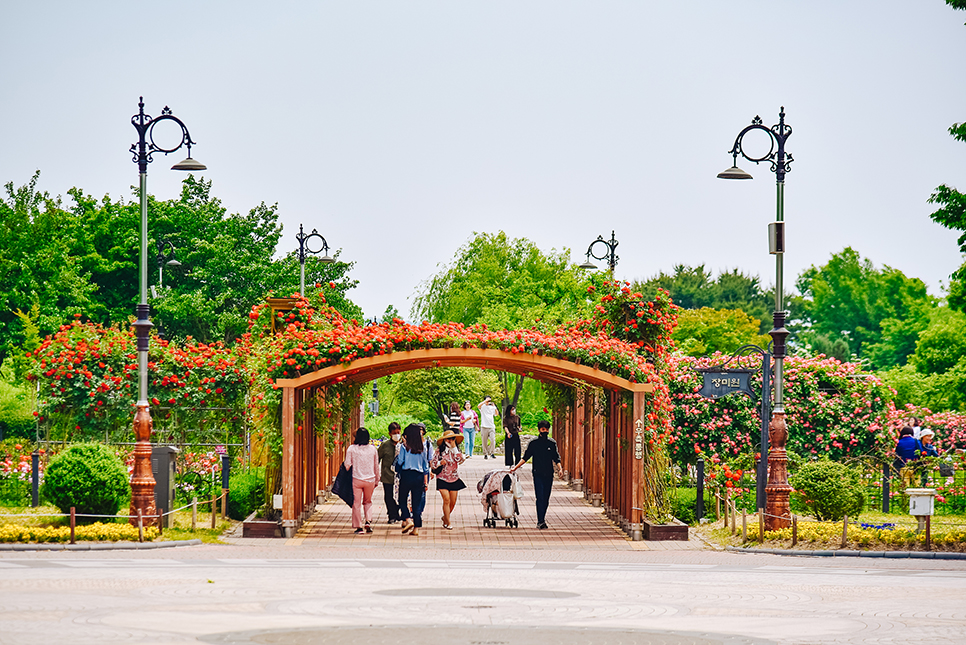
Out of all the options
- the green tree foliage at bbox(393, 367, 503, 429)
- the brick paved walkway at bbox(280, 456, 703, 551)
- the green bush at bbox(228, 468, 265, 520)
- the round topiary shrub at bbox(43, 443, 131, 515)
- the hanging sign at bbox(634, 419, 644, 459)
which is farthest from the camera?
the green tree foliage at bbox(393, 367, 503, 429)

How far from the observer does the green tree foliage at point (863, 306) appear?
259ft

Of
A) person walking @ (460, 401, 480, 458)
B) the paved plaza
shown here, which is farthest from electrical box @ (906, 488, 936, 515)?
person walking @ (460, 401, 480, 458)

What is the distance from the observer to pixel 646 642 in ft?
30.3

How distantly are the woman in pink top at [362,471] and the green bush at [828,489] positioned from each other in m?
6.45

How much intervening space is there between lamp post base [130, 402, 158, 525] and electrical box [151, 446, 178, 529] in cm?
28

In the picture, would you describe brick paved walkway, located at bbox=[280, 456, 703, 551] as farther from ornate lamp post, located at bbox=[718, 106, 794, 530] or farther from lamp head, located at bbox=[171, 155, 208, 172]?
lamp head, located at bbox=[171, 155, 208, 172]

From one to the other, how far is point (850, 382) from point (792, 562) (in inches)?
554

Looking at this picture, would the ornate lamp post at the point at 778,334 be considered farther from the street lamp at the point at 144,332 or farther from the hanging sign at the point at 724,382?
the street lamp at the point at 144,332

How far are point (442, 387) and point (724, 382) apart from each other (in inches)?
1008

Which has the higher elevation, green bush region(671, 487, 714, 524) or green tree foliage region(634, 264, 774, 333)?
green tree foliage region(634, 264, 774, 333)

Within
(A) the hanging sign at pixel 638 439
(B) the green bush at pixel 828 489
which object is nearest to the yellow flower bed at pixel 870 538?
(B) the green bush at pixel 828 489

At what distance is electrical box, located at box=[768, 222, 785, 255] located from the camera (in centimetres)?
1964

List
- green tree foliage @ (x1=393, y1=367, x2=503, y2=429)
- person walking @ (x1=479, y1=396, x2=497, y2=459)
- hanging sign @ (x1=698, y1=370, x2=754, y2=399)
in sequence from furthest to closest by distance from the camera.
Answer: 1. green tree foliage @ (x1=393, y1=367, x2=503, y2=429)
2. person walking @ (x1=479, y1=396, x2=497, y2=459)
3. hanging sign @ (x1=698, y1=370, x2=754, y2=399)

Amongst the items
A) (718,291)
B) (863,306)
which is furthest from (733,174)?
(863,306)
